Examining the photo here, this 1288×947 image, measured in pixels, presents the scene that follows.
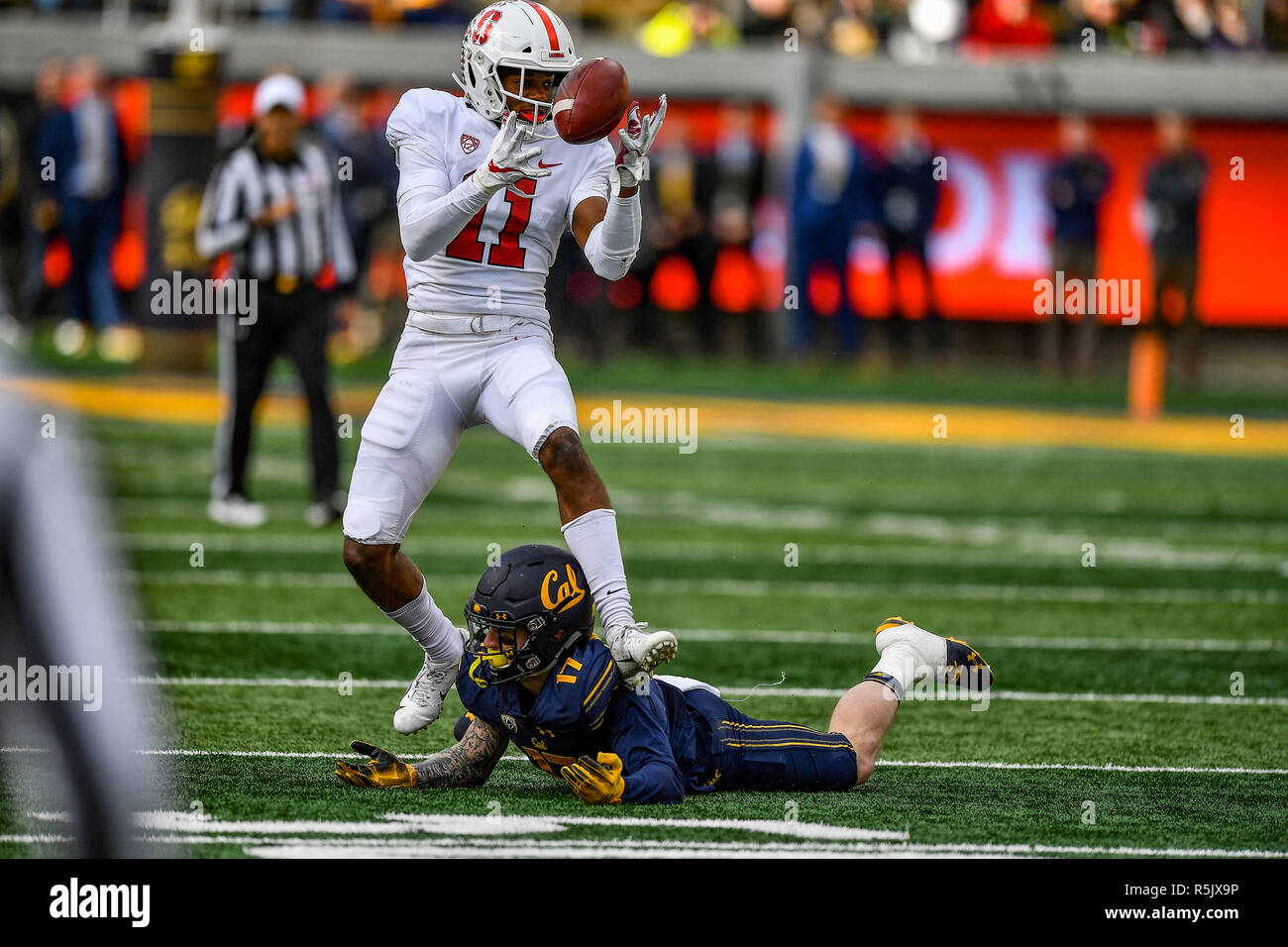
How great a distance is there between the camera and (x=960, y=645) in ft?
16.9

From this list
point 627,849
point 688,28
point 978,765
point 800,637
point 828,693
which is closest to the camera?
point 627,849

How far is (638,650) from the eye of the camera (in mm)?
4461

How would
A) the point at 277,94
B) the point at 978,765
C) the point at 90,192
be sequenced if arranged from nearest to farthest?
the point at 978,765 → the point at 277,94 → the point at 90,192

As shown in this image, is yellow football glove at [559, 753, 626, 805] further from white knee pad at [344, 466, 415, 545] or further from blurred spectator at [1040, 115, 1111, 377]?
blurred spectator at [1040, 115, 1111, 377]

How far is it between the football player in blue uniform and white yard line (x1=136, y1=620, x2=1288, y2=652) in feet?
7.66

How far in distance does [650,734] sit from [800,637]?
2.80 meters

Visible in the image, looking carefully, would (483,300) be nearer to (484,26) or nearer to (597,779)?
(484,26)

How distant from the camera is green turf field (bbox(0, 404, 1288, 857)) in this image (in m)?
4.34

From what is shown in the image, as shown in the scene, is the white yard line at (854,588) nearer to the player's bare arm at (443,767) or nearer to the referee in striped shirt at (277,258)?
the referee in striped shirt at (277,258)

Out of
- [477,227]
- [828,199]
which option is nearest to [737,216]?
[828,199]

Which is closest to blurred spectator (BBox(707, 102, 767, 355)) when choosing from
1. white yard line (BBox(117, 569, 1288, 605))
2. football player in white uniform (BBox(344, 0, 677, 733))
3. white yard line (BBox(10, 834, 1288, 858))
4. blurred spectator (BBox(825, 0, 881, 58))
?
blurred spectator (BBox(825, 0, 881, 58))

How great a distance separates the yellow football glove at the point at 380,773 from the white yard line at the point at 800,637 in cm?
250
